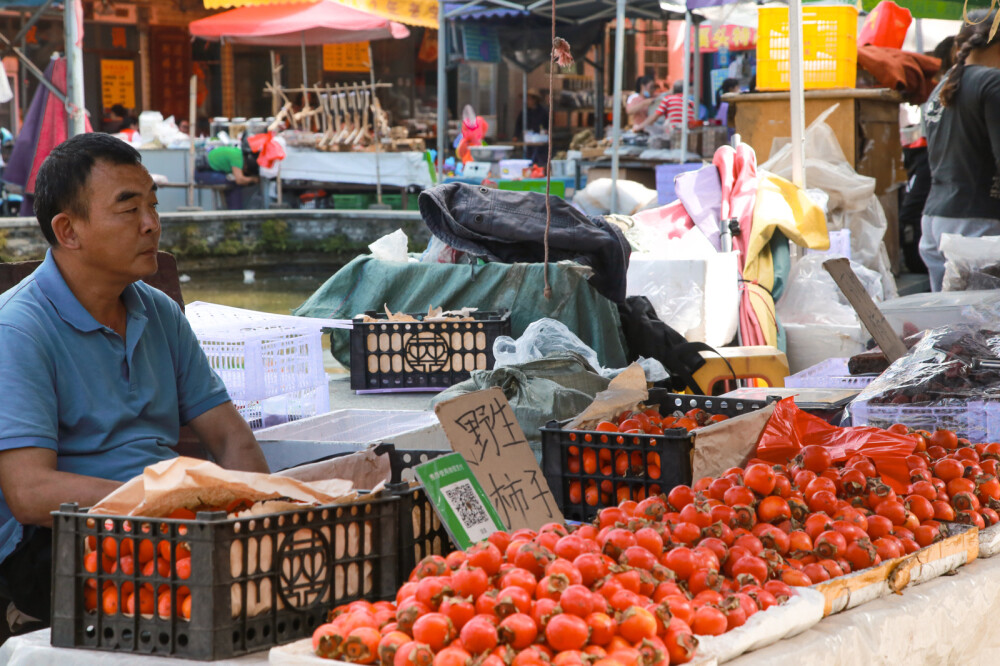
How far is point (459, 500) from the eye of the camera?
1.95 metres

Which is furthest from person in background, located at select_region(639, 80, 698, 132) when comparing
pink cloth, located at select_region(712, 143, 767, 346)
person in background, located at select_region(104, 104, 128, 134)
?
person in background, located at select_region(104, 104, 128, 134)

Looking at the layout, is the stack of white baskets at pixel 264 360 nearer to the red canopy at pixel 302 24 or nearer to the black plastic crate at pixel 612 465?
the black plastic crate at pixel 612 465

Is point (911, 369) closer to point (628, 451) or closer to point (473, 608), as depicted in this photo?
point (628, 451)

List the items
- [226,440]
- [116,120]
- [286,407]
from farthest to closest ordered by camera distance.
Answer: [116,120] → [286,407] → [226,440]

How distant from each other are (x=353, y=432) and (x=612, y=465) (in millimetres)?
1090

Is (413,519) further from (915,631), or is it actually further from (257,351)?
(257,351)

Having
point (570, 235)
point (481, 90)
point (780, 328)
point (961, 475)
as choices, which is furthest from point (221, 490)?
point (481, 90)

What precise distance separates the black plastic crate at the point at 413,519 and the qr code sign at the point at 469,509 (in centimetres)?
5

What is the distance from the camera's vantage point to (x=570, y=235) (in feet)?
16.3

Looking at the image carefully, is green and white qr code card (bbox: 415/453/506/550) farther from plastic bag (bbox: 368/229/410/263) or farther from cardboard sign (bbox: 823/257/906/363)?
plastic bag (bbox: 368/229/410/263)

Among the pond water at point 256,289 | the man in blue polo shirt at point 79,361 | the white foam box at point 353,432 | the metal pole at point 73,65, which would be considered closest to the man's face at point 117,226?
the man in blue polo shirt at point 79,361

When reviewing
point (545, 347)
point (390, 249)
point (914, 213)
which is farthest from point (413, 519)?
point (914, 213)

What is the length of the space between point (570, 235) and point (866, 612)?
3.22m

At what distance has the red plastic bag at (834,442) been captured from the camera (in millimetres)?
2383
